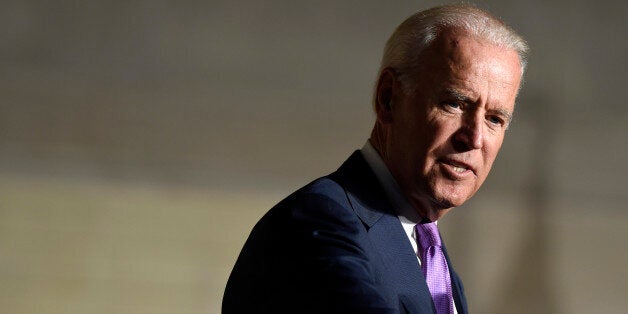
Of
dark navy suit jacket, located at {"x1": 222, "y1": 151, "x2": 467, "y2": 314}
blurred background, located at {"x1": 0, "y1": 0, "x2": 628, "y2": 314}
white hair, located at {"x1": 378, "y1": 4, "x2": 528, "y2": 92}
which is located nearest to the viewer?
dark navy suit jacket, located at {"x1": 222, "y1": 151, "x2": 467, "y2": 314}

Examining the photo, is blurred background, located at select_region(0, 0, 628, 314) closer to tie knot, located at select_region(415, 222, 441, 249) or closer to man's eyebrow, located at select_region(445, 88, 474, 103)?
tie knot, located at select_region(415, 222, 441, 249)

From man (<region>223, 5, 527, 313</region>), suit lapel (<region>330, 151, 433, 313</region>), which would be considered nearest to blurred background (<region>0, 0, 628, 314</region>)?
man (<region>223, 5, 527, 313</region>)

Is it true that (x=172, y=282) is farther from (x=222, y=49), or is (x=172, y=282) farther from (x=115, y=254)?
(x=222, y=49)

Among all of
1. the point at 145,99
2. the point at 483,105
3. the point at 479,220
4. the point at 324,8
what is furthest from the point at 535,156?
the point at 483,105

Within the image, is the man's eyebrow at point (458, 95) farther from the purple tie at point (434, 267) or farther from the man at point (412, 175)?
the purple tie at point (434, 267)

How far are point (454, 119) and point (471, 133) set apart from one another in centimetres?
4

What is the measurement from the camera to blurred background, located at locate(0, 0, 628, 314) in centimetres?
374

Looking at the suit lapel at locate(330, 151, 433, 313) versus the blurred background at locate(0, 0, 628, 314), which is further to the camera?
the blurred background at locate(0, 0, 628, 314)

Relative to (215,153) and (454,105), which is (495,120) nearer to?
(454,105)

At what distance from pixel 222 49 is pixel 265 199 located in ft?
2.07

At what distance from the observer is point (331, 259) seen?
1226mm

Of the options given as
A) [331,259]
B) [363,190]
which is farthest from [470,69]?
[331,259]

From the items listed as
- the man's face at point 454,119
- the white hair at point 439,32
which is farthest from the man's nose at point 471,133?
the white hair at point 439,32

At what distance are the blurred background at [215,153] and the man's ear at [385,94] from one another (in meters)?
2.23
